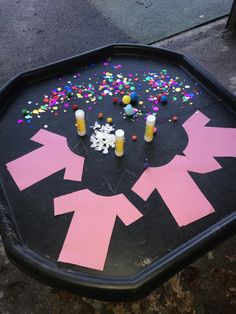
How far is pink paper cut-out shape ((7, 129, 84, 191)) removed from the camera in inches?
46.1

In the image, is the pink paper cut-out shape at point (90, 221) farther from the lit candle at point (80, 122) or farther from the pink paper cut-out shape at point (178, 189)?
the lit candle at point (80, 122)

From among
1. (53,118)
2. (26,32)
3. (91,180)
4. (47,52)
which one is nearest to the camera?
(91,180)

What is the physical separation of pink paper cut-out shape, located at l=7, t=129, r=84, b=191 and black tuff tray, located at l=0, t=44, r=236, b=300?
0.02 m

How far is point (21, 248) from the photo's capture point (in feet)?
3.19

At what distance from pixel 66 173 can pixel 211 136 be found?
643mm

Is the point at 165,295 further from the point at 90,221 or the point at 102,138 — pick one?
the point at 102,138

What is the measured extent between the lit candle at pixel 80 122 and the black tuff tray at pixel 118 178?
0.04 meters

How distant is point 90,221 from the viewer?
104 centimetres

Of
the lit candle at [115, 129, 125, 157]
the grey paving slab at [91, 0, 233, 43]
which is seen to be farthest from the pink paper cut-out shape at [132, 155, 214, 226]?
the grey paving slab at [91, 0, 233, 43]

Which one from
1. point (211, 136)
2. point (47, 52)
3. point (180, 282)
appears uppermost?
point (211, 136)

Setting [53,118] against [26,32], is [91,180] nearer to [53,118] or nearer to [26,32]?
[53,118]

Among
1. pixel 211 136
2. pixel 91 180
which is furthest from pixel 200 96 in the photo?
pixel 91 180

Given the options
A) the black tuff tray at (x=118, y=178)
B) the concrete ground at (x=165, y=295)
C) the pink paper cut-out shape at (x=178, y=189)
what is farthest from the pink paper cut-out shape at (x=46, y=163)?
the concrete ground at (x=165, y=295)

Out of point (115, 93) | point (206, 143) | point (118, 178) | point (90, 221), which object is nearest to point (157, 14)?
point (115, 93)
